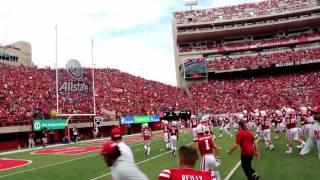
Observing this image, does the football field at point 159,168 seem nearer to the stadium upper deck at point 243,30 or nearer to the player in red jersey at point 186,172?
the player in red jersey at point 186,172

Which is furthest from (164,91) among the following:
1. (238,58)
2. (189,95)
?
(238,58)

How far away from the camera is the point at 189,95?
220 feet

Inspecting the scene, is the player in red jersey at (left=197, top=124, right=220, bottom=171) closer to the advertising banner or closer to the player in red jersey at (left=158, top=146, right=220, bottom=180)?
the player in red jersey at (left=158, top=146, right=220, bottom=180)

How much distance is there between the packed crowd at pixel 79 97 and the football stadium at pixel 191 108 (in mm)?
170

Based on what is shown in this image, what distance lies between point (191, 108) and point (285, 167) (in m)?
43.4

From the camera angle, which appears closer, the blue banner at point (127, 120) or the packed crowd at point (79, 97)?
the packed crowd at point (79, 97)

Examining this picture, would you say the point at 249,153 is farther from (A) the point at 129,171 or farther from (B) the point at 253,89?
(B) the point at 253,89

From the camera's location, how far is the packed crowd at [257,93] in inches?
2216

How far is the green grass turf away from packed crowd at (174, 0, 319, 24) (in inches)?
2362

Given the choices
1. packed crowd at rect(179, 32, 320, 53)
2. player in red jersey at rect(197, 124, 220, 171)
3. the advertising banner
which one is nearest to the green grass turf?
player in red jersey at rect(197, 124, 220, 171)

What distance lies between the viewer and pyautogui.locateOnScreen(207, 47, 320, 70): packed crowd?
67.7 meters

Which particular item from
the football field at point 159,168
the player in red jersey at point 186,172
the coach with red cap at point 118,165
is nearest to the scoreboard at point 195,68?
the football field at point 159,168

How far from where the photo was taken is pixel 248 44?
73500 mm

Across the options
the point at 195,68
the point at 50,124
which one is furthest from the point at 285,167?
the point at 195,68
